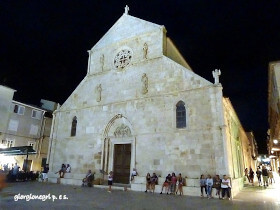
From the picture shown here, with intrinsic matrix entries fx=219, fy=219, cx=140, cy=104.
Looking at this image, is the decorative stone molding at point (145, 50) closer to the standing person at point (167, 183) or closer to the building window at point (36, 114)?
the standing person at point (167, 183)

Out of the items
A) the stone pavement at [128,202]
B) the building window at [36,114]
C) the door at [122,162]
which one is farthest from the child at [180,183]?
the building window at [36,114]

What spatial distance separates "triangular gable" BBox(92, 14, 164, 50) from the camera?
57.2ft

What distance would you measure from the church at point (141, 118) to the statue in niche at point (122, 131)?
7 cm

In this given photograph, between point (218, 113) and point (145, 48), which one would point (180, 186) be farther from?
point (145, 48)

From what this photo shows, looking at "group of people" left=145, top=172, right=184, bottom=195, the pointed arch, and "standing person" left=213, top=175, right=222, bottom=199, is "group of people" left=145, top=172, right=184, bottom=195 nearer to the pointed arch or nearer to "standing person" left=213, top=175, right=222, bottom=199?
"standing person" left=213, top=175, right=222, bottom=199

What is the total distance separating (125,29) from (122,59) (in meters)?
2.81

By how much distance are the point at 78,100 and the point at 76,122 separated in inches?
76.1

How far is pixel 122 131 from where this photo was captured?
16.1 m

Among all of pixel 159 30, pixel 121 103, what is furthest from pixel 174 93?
pixel 159 30

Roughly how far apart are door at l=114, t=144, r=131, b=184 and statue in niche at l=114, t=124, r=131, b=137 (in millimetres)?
790

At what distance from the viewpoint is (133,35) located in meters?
17.9

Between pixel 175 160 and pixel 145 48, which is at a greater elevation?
pixel 145 48

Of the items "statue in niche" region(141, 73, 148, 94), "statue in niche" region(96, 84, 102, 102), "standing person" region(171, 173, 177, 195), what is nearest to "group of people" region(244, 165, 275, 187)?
"standing person" region(171, 173, 177, 195)

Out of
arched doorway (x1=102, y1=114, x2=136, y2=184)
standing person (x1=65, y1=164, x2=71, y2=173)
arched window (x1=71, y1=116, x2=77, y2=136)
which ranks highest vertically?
arched window (x1=71, y1=116, x2=77, y2=136)
